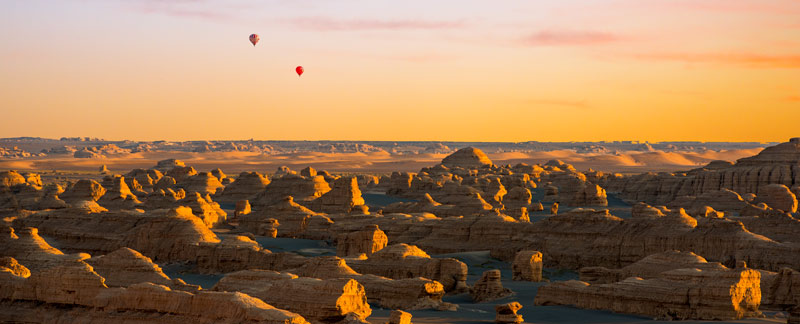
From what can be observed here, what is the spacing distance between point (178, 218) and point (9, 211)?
3600 centimetres

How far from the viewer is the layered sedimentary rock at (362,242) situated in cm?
8512

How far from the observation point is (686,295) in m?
57.5

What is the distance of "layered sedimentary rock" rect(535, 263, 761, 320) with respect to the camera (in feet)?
186

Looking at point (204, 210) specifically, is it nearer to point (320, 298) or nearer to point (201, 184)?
point (201, 184)

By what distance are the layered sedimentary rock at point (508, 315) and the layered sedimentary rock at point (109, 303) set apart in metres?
15.5

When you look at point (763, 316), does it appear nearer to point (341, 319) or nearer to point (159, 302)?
point (341, 319)

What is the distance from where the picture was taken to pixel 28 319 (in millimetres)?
52531

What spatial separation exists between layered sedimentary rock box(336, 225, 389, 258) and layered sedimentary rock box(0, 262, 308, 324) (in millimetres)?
33215

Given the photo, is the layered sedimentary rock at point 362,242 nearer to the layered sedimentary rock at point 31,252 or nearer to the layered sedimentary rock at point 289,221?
the layered sedimentary rock at point 289,221

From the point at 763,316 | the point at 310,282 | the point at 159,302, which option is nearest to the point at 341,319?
the point at 310,282

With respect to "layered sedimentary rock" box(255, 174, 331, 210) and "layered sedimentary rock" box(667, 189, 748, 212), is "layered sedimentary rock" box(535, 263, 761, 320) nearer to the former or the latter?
"layered sedimentary rock" box(667, 189, 748, 212)

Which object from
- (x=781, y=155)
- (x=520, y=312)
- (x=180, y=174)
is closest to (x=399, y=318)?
(x=520, y=312)

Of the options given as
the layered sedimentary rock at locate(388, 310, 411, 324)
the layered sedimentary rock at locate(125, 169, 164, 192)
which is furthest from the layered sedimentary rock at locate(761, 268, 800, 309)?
the layered sedimentary rock at locate(125, 169, 164, 192)

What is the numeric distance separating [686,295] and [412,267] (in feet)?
62.1
